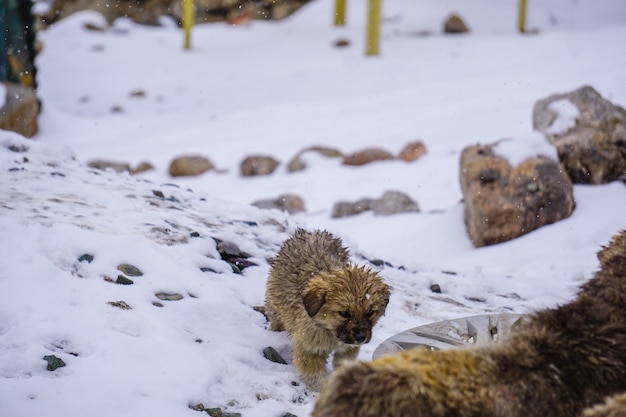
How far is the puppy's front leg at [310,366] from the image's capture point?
4.46 metres

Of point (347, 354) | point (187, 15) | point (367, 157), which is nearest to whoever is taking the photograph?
point (347, 354)

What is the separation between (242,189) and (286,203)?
156cm

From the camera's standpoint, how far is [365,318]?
4.36 meters

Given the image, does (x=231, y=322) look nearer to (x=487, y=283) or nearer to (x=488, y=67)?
(x=487, y=283)

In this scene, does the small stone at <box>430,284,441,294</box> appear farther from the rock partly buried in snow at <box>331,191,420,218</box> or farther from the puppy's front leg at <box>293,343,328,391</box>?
the rock partly buried in snow at <box>331,191,420,218</box>

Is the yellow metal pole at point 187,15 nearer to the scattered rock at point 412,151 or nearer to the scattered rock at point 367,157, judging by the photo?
the scattered rock at point 367,157

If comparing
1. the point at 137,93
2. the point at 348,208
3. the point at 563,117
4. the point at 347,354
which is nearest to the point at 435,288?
the point at 347,354

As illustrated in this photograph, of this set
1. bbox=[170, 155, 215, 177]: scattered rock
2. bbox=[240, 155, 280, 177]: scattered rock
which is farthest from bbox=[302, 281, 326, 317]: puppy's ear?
bbox=[170, 155, 215, 177]: scattered rock

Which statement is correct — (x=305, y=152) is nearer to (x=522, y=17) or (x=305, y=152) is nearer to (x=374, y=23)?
(x=374, y=23)

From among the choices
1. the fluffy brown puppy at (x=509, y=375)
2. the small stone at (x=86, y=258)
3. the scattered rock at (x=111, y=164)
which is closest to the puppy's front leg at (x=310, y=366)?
the small stone at (x=86, y=258)

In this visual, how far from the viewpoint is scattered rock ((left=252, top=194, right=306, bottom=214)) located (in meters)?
11.2

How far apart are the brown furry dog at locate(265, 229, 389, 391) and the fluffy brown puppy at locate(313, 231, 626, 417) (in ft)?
5.65

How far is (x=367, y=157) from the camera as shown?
13336mm

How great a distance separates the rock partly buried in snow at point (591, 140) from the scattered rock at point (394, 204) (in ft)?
6.44
